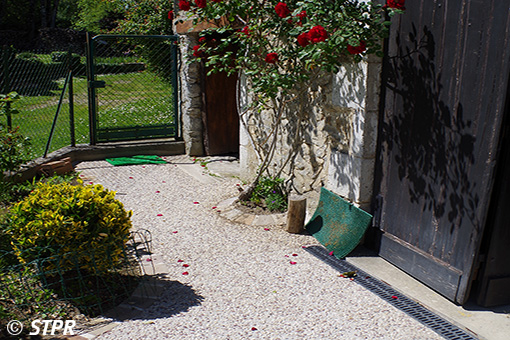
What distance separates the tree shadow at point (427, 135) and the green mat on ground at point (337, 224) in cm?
59

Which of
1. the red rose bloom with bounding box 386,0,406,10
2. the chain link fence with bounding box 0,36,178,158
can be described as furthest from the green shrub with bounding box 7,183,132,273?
the chain link fence with bounding box 0,36,178,158

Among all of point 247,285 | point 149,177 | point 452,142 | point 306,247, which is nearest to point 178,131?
point 149,177

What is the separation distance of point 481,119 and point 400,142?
0.91m

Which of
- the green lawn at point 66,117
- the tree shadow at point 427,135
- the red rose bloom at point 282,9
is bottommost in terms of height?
the green lawn at point 66,117

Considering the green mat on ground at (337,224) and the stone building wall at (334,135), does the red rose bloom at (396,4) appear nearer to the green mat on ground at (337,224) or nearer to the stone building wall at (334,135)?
the stone building wall at (334,135)

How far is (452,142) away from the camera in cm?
382

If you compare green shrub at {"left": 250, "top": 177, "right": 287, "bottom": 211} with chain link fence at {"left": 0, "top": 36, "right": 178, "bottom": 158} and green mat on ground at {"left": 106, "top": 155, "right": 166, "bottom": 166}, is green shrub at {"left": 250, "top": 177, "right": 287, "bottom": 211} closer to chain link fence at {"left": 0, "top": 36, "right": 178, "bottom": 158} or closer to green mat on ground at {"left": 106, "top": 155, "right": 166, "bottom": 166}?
green mat on ground at {"left": 106, "top": 155, "right": 166, "bottom": 166}

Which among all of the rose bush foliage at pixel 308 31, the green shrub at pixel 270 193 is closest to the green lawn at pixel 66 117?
the green shrub at pixel 270 193

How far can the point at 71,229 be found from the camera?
11.4ft

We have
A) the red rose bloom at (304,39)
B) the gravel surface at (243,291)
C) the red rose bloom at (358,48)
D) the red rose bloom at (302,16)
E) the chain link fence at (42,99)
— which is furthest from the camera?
the chain link fence at (42,99)

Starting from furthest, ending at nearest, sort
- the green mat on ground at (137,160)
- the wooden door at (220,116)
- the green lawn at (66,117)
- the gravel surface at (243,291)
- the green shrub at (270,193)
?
the green lawn at (66,117) → the wooden door at (220,116) → the green mat on ground at (137,160) → the green shrub at (270,193) → the gravel surface at (243,291)

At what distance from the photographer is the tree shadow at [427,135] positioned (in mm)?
3744

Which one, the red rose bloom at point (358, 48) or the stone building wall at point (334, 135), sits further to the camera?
the stone building wall at point (334, 135)

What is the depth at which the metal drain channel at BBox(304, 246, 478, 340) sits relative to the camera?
137 inches
